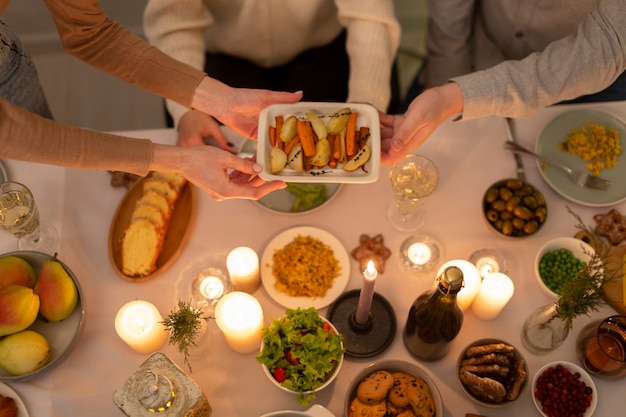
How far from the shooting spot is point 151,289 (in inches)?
50.1

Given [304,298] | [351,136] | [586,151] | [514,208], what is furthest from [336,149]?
[586,151]

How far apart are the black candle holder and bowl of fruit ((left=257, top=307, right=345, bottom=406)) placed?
0.36 feet

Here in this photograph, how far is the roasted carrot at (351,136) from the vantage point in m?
1.19

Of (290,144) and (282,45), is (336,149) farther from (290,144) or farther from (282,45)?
(282,45)

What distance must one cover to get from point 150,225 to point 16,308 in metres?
0.33

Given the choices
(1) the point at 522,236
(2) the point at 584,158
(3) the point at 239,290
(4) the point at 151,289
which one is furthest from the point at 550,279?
(4) the point at 151,289

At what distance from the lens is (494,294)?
1.14 meters

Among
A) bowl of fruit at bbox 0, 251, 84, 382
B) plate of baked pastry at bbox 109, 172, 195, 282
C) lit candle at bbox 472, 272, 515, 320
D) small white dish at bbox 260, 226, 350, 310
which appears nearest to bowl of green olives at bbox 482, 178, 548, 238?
lit candle at bbox 472, 272, 515, 320

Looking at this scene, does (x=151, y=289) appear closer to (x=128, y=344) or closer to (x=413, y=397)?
(x=128, y=344)

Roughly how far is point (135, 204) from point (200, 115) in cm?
29

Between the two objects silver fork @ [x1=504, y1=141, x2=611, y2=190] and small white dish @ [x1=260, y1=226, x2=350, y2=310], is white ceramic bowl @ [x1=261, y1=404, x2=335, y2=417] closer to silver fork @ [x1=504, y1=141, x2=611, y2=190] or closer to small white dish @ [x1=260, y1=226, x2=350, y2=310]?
small white dish @ [x1=260, y1=226, x2=350, y2=310]

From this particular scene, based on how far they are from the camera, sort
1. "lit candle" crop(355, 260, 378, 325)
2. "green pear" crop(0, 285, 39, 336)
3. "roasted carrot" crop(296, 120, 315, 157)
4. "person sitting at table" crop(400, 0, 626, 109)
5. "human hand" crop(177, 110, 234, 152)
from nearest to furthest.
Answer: "lit candle" crop(355, 260, 378, 325), "green pear" crop(0, 285, 39, 336), "roasted carrot" crop(296, 120, 315, 157), "human hand" crop(177, 110, 234, 152), "person sitting at table" crop(400, 0, 626, 109)

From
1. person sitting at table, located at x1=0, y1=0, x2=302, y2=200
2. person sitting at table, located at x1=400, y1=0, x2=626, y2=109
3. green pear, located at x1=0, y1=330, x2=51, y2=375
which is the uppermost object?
person sitting at table, located at x1=400, y1=0, x2=626, y2=109

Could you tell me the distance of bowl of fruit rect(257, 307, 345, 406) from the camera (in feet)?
3.42
